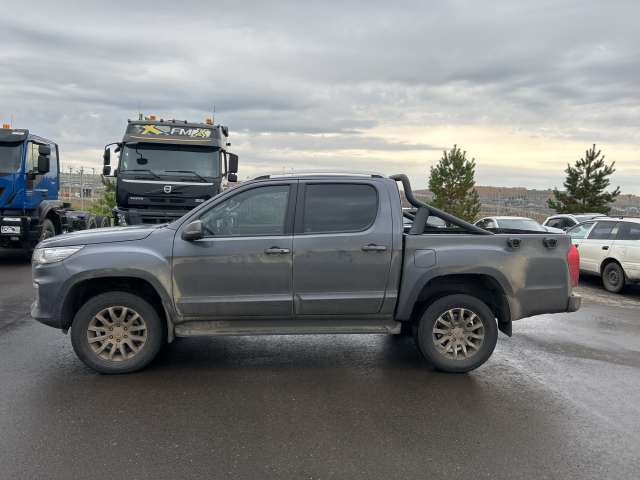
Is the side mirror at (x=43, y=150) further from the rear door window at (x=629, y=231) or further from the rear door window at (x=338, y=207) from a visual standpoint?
the rear door window at (x=629, y=231)

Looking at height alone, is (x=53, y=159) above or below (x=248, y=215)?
above

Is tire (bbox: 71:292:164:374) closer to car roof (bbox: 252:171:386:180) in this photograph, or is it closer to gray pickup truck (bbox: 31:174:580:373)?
gray pickup truck (bbox: 31:174:580:373)

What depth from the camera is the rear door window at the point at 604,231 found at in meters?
11.7

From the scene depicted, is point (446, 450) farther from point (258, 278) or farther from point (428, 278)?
point (258, 278)

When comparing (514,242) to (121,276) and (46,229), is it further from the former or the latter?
(46,229)

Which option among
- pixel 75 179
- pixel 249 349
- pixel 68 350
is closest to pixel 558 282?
pixel 249 349

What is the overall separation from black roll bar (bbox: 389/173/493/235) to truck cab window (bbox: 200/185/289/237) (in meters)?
1.27

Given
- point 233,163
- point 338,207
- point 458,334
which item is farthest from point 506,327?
point 233,163

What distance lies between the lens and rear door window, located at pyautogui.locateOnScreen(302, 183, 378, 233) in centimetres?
529

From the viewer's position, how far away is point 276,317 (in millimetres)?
5266

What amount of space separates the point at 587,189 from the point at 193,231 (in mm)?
47008

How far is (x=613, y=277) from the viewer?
11453 mm

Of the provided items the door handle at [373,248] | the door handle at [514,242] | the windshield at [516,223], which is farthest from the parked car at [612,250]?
the door handle at [373,248]

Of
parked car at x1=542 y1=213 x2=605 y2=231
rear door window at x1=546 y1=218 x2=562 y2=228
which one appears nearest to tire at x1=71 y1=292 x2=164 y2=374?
parked car at x1=542 y1=213 x2=605 y2=231
